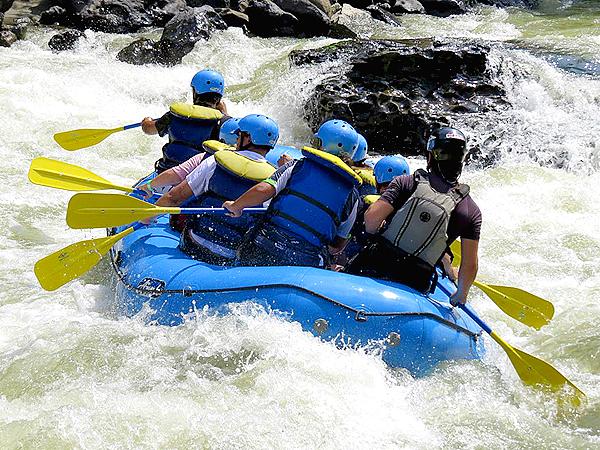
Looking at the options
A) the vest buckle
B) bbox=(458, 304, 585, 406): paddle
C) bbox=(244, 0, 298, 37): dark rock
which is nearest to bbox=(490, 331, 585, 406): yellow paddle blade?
bbox=(458, 304, 585, 406): paddle

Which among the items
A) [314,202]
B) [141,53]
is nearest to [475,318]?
[314,202]

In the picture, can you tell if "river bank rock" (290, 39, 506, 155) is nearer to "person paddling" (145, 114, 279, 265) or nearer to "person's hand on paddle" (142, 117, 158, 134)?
"person's hand on paddle" (142, 117, 158, 134)

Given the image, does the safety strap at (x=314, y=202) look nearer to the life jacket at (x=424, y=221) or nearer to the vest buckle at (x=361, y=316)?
the life jacket at (x=424, y=221)

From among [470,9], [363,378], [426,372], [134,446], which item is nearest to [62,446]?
[134,446]

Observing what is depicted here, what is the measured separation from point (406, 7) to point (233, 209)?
49.7 feet

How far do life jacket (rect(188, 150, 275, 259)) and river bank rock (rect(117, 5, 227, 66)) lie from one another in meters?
8.37

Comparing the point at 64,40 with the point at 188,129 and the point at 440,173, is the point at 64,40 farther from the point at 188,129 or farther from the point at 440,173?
the point at 440,173

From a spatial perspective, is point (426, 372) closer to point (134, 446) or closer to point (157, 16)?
point (134, 446)

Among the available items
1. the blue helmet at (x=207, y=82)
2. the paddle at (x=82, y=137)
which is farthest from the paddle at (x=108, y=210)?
the paddle at (x=82, y=137)

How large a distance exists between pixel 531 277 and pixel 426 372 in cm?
255

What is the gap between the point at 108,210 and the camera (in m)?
4.52

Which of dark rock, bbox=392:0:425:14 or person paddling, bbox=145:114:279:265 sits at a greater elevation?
person paddling, bbox=145:114:279:265

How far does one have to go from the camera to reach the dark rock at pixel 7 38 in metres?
13.3

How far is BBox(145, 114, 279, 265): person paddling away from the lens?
173 inches
